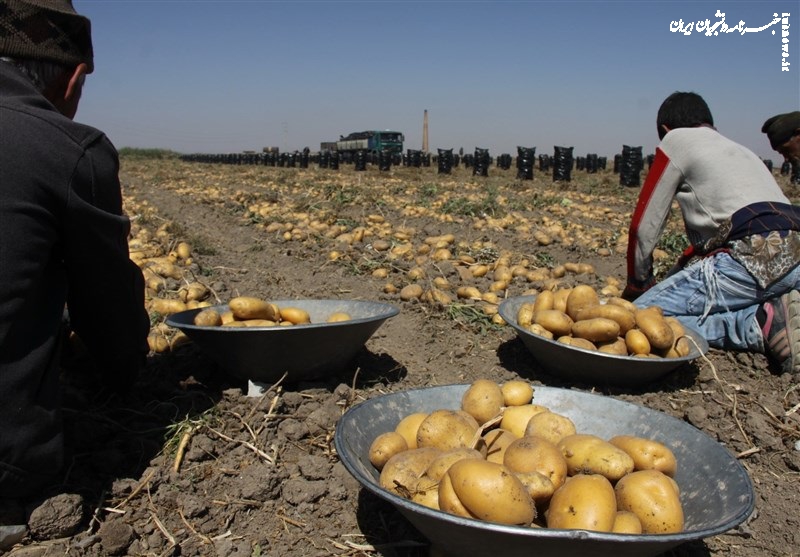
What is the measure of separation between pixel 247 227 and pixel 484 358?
588 cm

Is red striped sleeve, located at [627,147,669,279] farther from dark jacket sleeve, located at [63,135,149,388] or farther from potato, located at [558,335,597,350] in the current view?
dark jacket sleeve, located at [63,135,149,388]

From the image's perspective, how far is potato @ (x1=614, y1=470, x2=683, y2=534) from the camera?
174cm

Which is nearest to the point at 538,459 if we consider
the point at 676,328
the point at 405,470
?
the point at 405,470

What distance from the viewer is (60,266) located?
6.96 feet

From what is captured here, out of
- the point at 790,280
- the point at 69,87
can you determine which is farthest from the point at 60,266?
the point at 790,280

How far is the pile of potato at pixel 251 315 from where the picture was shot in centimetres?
303

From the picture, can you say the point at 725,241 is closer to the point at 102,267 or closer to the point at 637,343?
the point at 637,343

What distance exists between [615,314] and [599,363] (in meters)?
0.30

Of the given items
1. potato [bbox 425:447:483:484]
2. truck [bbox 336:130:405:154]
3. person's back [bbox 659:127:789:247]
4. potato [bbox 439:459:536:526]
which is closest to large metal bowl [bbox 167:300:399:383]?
potato [bbox 425:447:483:484]

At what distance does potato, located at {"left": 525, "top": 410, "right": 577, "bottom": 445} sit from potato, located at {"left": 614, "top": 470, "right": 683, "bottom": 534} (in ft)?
0.97

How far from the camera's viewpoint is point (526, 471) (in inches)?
72.8

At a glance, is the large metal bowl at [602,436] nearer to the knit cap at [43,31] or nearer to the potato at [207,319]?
the potato at [207,319]

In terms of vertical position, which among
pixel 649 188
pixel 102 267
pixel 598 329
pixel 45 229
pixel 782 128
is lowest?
pixel 598 329

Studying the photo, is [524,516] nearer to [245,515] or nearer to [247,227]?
[245,515]
